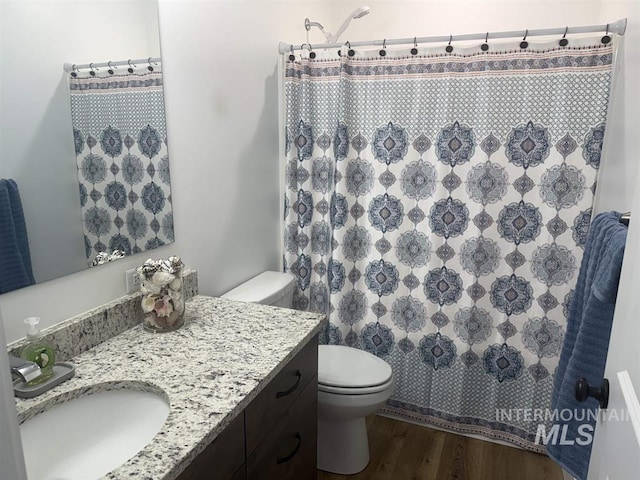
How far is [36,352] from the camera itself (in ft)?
3.75

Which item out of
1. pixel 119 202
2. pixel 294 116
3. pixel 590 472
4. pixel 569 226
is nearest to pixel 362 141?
pixel 294 116

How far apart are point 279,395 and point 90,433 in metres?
0.49

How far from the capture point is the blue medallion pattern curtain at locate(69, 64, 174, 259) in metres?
1.31

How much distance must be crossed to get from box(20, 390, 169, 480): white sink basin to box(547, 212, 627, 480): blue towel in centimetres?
106

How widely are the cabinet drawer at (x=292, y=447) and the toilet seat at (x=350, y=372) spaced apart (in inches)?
10.6

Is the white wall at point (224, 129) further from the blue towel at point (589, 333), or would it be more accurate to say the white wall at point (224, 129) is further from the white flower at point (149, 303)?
the blue towel at point (589, 333)

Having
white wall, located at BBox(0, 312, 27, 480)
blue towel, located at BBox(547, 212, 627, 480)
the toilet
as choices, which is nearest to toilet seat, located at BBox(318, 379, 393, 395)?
the toilet

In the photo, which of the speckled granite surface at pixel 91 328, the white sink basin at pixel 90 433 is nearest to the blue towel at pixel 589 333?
the white sink basin at pixel 90 433

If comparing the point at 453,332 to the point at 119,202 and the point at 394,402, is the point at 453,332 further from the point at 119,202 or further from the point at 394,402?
the point at 119,202

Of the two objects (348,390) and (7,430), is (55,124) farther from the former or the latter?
(348,390)

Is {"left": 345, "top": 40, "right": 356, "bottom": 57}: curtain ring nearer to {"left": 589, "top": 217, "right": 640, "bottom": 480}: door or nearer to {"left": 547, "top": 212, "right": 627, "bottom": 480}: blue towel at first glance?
{"left": 547, "top": 212, "right": 627, "bottom": 480}: blue towel

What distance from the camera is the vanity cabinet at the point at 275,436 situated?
105cm

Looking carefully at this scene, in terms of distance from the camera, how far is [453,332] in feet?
7.46

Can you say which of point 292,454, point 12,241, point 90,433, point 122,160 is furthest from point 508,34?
point 90,433
